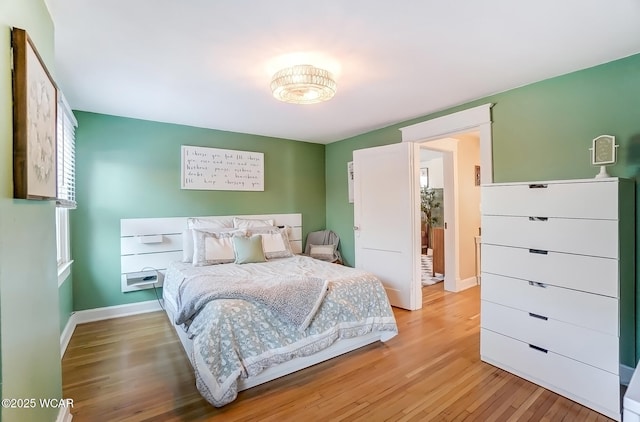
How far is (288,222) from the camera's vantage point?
465 cm

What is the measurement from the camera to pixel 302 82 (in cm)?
210

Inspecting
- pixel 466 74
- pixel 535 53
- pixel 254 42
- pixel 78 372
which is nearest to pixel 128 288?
pixel 78 372

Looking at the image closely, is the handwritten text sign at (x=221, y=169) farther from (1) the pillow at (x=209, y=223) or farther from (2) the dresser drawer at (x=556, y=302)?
(2) the dresser drawer at (x=556, y=302)

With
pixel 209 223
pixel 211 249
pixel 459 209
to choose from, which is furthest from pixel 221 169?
pixel 459 209

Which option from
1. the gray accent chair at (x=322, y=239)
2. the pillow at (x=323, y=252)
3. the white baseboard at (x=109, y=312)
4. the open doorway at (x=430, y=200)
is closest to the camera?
the white baseboard at (x=109, y=312)

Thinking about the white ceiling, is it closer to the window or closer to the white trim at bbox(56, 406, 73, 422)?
the window

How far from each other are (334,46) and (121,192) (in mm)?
2933

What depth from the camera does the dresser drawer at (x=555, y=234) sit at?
5.96 feet

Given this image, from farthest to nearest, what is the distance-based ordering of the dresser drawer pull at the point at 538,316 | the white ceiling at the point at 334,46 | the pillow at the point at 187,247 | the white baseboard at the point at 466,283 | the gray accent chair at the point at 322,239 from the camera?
1. the gray accent chair at the point at 322,239
2. the white baseboard at the point at 466,283
3. the pillow at the point at 187,247
4. the dresser drawer pull at the point at 538,316
5. the white ceiling at the point at 334,46

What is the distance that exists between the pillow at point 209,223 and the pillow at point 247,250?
1.88ft

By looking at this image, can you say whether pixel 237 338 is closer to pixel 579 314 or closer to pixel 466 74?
pixel 579 314

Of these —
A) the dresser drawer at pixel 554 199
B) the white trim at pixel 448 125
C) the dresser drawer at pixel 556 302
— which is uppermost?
the white trim at pixel 448 125

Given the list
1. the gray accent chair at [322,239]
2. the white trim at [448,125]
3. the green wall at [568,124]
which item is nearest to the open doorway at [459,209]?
the white trim at [448,125]

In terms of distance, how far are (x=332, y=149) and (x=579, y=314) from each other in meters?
3.76
